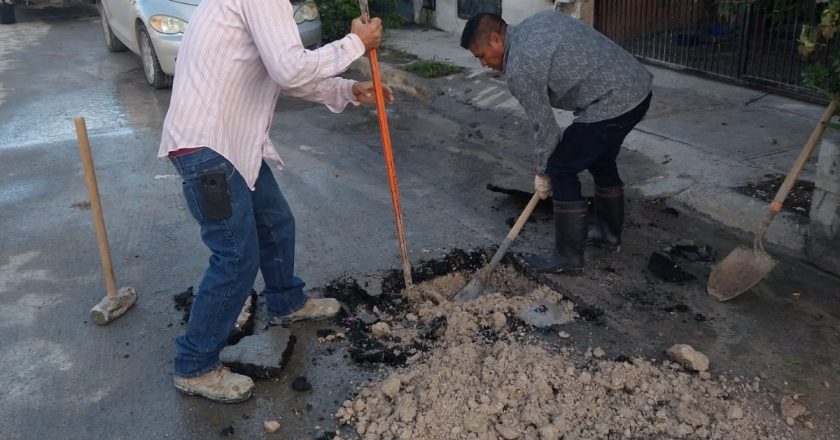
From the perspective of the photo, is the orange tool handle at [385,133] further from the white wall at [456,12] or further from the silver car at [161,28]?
the white wall at [456,12]

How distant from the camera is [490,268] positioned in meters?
4.61

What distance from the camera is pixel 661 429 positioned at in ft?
10.5

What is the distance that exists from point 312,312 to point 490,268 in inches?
42.0

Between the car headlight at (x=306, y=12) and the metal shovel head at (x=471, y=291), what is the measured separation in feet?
22.0

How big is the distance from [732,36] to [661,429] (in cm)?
631

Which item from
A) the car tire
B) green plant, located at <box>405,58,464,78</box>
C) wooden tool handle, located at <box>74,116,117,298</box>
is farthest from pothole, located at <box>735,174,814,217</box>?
the car tire

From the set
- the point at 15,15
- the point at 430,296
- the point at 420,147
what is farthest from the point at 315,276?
the point at 15,15

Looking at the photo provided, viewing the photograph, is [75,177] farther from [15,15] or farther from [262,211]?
[15,15]

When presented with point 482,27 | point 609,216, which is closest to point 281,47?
point 482,27

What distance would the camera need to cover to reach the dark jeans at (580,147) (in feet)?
14.5

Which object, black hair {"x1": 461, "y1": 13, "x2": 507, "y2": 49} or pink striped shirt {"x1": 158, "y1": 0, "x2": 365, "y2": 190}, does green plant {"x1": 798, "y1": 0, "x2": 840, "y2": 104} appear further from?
pink striped shirt {"x1": 158, "y1": 0, "x2": 365, "y2": 190}

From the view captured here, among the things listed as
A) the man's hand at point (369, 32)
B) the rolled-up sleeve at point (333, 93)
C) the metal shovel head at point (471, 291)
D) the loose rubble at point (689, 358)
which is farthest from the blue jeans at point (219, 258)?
the loose rubble at point (689, 358)

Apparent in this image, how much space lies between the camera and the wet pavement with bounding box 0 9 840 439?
3.62 meters

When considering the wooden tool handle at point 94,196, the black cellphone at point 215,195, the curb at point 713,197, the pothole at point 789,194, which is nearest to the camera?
the black cellphone at point 215,195
